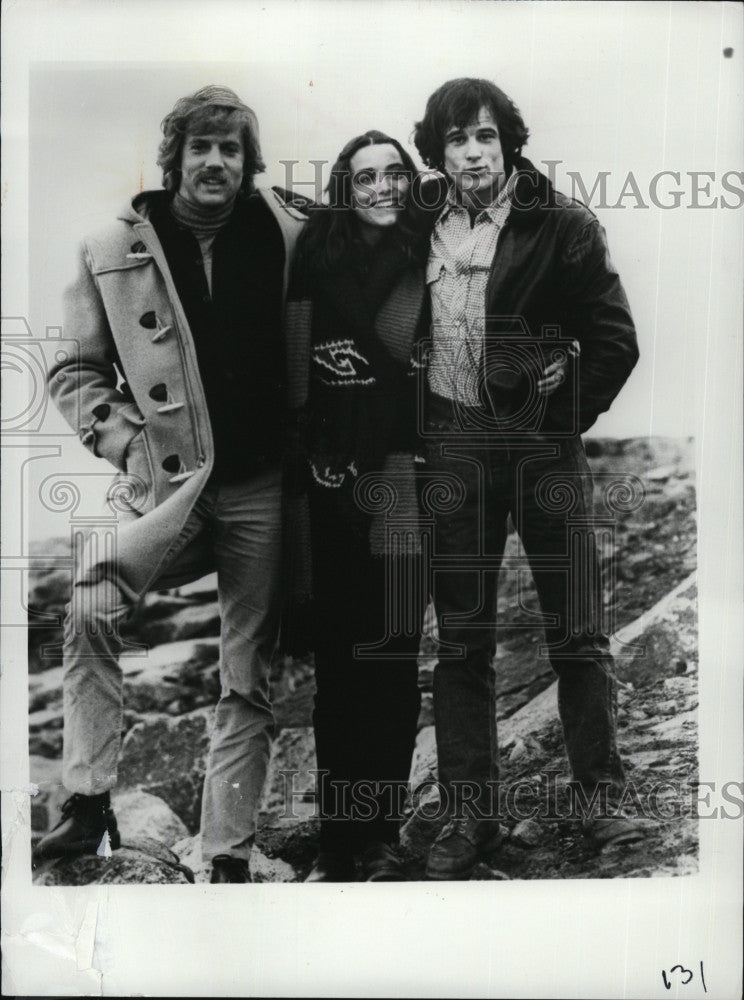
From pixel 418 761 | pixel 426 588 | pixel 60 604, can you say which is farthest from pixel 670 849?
pixel 60 604

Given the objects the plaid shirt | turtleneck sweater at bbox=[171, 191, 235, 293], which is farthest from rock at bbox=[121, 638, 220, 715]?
turtleneck sweater at bbox=[171, 191, 235, 293]

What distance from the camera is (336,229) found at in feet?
8.91

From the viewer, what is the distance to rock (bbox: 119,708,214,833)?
2.73 m

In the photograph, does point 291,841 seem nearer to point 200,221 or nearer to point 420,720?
Answer: point 420,720

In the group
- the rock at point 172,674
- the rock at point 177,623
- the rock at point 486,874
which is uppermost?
the rock at point 177,623

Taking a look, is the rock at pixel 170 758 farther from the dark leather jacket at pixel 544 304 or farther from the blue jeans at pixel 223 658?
the dark leather jacket at pixel 544 304

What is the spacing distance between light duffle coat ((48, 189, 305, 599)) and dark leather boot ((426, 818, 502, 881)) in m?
1.03

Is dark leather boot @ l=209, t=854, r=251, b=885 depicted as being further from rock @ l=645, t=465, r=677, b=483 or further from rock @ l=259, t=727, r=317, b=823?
rock @ l=645, t=465, r=677, b=483

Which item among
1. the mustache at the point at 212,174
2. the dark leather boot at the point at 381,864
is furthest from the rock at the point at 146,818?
the mustache at the point at 212,174

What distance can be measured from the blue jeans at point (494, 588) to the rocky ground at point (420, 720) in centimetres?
4

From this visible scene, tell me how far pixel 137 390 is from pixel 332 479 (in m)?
0.56

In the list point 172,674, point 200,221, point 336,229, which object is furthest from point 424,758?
point 200,221

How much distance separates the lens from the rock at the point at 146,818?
273 centimetres

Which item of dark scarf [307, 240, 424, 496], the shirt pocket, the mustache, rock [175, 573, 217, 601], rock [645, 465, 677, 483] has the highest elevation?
the mustache
